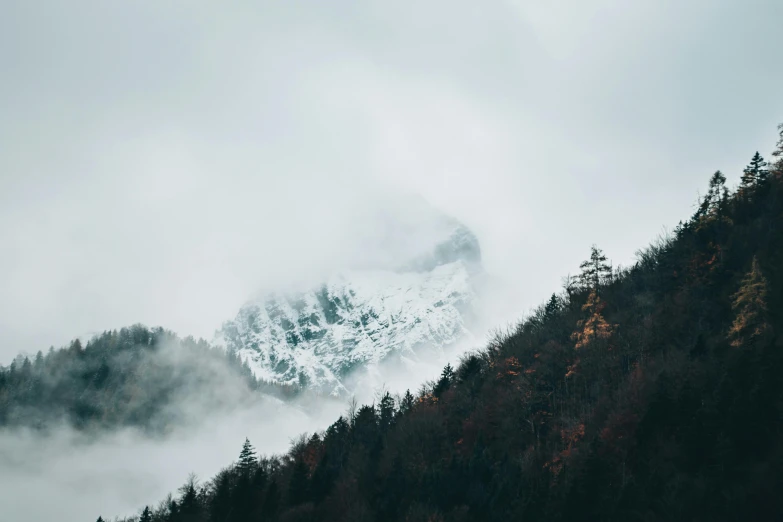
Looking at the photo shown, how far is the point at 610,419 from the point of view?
67.6 m

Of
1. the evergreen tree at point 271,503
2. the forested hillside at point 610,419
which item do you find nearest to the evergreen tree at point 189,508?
the forested hillside at point 610,419

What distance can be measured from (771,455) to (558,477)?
66.7 ft

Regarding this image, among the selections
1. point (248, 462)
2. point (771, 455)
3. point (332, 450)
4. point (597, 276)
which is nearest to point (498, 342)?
point (597, 276)

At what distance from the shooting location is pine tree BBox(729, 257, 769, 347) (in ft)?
211

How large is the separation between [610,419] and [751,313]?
1943cm

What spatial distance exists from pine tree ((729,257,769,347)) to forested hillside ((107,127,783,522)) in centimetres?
17

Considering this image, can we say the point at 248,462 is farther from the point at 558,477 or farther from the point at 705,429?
the point at 705,429

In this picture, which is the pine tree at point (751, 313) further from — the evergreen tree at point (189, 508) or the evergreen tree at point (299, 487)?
the evergreen tree at point (189, 508)

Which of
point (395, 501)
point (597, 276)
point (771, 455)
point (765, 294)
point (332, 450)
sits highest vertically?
point (597, 276)

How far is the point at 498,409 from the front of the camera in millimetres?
83500

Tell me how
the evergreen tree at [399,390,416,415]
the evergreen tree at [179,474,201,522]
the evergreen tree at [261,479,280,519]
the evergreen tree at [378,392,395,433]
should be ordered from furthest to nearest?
the evergreen tree at [399,390,416,415] → the evergreen tree at [378,392,395,433] → the evergreen tree at [179,474,201,522] → the evergreen tree at [261,479,280,519]

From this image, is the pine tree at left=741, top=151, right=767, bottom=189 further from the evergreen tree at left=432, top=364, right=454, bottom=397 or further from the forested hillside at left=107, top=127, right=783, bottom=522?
the evergreen tree at left=432, top=364, right=454, bottom=397

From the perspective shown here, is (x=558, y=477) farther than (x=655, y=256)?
No

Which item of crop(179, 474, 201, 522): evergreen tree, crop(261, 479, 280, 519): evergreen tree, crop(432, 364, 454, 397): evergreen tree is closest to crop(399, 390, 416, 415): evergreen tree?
crop(432, 364, 454, 397): evergreen tree
